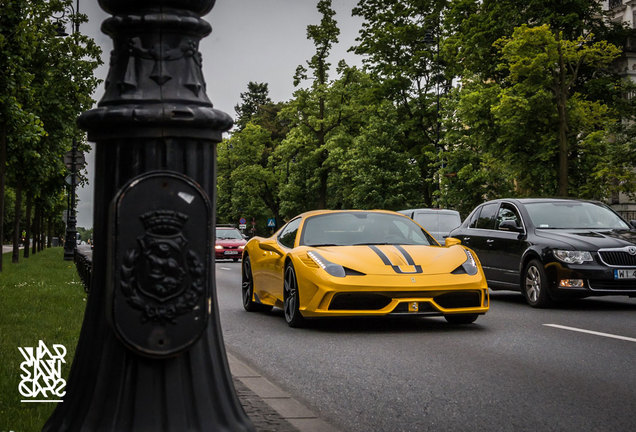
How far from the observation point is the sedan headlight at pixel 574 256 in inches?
475

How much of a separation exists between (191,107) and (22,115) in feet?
52.1

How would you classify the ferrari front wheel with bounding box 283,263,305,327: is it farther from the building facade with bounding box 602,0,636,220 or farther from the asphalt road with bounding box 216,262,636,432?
the building facade with bounding box 602,0,636,220

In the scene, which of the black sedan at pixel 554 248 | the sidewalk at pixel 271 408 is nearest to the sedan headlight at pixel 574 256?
the black sedan at pixel 554 248

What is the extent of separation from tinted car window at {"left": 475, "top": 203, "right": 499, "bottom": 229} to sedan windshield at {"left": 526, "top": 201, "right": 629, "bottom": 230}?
873mm

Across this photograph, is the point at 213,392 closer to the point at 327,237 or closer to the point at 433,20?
the point at 327,237

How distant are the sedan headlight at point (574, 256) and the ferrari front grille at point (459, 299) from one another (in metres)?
3.10

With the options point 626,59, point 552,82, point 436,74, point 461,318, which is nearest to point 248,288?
point 461,318

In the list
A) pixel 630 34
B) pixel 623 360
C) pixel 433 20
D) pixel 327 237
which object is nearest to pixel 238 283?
pixel 327 237

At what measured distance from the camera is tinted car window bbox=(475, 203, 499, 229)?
14648 millimetres

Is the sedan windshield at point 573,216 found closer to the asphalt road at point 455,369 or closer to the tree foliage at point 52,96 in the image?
the asphalt road at point 455,369

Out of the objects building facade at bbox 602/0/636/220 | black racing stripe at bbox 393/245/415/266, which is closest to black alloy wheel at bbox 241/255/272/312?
black racing stripe at bbox 393/245/415/266

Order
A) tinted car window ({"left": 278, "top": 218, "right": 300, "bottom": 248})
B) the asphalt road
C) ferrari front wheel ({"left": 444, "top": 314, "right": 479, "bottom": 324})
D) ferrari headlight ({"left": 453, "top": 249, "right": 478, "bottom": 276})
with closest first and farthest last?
the asphalt road < ferrari headlight ({"left": 453, "top": 249, "right": 478, "bottom": 276}) < ferrari front wheel ({"left": 444, "top": 314, "right": 479, "bottom": 324}) < tinted car window ({"left": 278, "top": 218, "right": 300, "bottom": 248})

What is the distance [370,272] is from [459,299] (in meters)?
1.05

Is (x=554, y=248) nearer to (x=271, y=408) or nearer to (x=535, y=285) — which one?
(x=535, y=285)
